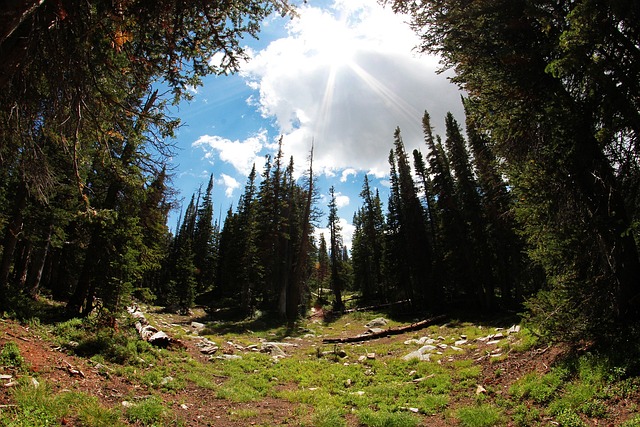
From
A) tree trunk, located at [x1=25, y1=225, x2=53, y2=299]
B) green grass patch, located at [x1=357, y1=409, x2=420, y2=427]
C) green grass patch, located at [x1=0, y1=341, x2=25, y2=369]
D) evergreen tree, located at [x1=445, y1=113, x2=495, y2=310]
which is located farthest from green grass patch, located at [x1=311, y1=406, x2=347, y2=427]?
evergreen tree, located at [x1=445, y1=113, x2=495, y2=310]

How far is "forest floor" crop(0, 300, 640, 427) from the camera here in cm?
571

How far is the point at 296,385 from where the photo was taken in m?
10.7

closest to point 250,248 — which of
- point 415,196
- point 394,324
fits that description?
point 394,324

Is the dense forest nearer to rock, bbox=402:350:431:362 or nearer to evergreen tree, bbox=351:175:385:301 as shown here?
rock, bbox=402:350:431:362

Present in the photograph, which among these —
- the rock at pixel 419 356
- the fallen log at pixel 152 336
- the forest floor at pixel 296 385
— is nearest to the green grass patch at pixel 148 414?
the forest floor at pixel 296 385

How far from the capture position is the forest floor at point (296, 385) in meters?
5.71

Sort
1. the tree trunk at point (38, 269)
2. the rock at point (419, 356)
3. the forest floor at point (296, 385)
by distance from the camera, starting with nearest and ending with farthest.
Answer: the forest floor at point (296, 385) → the rock at point (419, 356) → the tree trunk at point (38, 269)

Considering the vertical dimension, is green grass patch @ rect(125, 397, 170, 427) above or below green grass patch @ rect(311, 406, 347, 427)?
above

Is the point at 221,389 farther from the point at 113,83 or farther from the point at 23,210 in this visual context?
the point at 23,210

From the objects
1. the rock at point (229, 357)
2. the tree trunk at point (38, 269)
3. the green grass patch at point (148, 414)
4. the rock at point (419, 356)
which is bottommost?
the green grass patch at point (148, 414)

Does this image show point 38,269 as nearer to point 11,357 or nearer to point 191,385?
point 11,357

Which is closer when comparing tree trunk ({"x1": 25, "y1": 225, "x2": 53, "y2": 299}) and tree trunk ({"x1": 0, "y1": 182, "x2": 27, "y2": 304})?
tree trunk ({"x1": 0, "y1": 182, "x2": 27, "y2": 304})

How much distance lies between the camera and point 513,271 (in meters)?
24.8

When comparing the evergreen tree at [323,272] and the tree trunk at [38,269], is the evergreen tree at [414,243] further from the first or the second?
the tree trunk at [38,269]
